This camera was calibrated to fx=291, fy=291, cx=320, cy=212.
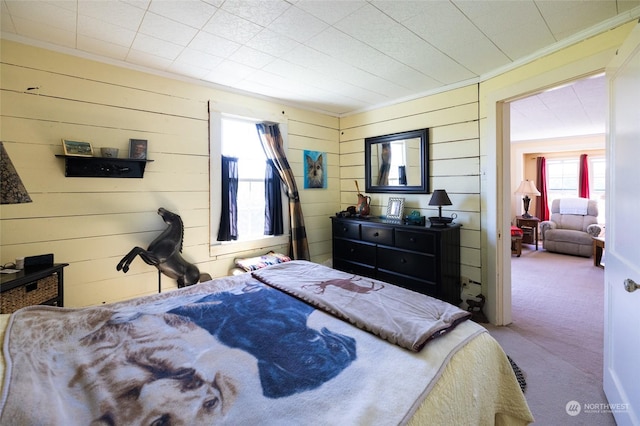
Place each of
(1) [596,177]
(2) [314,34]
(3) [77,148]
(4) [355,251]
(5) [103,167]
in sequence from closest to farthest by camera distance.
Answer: (2) [314,34], (3) [77,148], (5) [103,167], (4) [355,251], (1) [596,177]

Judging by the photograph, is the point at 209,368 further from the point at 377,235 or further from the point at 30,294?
the point at 377,235

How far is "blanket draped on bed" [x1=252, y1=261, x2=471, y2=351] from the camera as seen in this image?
117 centimetres

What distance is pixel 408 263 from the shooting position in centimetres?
307

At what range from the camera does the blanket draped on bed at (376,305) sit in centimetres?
117

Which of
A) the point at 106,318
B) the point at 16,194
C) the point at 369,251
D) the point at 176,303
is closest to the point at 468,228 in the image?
the point at 369,251

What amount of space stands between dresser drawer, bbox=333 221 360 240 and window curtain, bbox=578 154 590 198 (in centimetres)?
631

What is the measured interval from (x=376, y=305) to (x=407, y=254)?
1799 mm

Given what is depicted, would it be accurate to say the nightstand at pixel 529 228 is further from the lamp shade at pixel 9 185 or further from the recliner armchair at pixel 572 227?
the lamp shade at pixel 9 185

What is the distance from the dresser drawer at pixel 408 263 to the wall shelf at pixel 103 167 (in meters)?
2.56

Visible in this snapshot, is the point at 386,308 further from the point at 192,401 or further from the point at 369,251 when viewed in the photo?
the point at 369,251

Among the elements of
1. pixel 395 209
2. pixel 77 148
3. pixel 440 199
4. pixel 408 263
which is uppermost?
pixel 77 148

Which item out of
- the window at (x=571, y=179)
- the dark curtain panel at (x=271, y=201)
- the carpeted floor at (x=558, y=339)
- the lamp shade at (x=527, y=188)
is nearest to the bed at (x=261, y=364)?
the carpeted floor at (x=558, y=339)

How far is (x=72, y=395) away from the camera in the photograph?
Result: 0.87 m

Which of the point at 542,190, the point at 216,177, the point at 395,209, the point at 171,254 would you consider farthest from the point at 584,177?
the point at 171,254
